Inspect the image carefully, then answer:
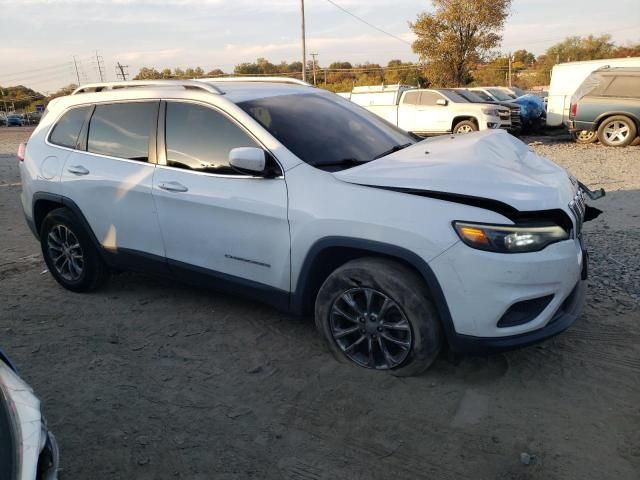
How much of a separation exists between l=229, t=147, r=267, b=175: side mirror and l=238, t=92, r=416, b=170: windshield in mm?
253

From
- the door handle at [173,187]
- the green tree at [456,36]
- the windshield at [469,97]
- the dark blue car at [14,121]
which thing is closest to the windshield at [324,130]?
the door handle at [173,187]

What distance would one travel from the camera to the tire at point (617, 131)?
1277 cm

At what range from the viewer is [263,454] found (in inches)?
102

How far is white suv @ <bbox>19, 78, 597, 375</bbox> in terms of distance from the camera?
2.74m

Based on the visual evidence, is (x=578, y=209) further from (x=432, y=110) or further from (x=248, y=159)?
(x=432, y=110)

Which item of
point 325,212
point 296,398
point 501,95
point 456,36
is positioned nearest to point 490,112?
point 501,95

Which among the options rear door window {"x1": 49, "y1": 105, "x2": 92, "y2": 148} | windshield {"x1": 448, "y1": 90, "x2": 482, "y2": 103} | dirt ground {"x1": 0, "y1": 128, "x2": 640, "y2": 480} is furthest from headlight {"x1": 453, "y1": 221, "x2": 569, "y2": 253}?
windshield {"x1": 448, "y1": 90, "x2": 482, "y2": 103}

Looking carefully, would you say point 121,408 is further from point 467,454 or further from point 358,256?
point 467,454

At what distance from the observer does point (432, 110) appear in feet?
49.6

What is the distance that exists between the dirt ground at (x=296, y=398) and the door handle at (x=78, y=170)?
3.67 ft

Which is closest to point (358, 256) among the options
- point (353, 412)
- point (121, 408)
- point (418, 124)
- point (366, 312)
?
point (366, 312)

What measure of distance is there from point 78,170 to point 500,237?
3.31m

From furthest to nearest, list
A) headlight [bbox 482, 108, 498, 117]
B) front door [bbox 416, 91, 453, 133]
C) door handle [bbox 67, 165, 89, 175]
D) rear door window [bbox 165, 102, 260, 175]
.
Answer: front door [bbox 416, 91, 453, 133] < headlight [bbox 482, 108, 498, 117] < door handle [bbox 67, 165, 89, 175] < rear door window [bbox 165, 102, 260, 175]

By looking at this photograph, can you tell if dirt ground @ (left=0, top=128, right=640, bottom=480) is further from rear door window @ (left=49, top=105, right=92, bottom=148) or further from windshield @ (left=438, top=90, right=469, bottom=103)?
windshield @ (left=438, top=90, right=469, bottom=103)
